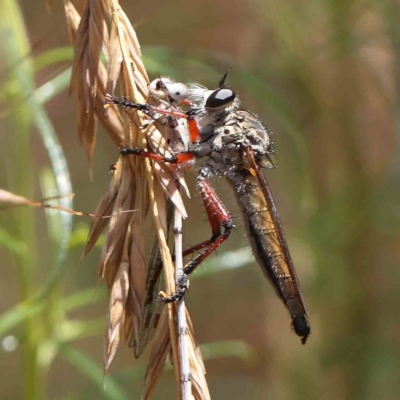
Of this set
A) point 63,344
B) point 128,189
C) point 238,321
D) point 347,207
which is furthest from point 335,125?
point 238,321

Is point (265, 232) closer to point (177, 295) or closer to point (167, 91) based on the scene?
point (167, 91)

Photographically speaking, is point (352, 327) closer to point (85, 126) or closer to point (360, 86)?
point (360, 86)

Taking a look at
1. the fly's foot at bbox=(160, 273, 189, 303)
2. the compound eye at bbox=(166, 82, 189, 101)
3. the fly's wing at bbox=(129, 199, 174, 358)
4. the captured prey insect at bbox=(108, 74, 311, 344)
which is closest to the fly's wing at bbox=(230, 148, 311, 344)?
the captured prey insect at bbox=(108, 74, 311, 344)

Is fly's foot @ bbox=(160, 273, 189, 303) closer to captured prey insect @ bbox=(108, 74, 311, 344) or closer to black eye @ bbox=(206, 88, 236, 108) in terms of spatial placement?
captured prey insect @ bbox=(108, 74, 311, 344)

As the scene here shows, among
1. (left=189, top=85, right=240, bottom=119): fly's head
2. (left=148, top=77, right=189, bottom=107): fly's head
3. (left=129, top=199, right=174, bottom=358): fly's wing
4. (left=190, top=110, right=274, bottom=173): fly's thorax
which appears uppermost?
(left=189, top=85, right=240, bottom=119): fly's head

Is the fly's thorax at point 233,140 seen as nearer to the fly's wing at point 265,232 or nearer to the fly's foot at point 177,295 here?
the fly's wing at point 265,232

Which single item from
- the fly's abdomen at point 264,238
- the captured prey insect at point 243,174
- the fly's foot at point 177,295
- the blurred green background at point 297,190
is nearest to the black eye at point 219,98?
the captured prey insect at point 243,174
